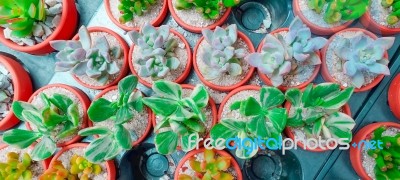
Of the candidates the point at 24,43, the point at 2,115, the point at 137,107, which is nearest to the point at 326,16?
the point at 137,107

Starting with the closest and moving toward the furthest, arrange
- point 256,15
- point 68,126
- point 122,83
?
point 122,83
point 68,126
point 256,15

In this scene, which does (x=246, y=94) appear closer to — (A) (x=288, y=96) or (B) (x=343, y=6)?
(A) (x=288, y=96)

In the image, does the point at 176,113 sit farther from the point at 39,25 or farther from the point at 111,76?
the point at 39,25

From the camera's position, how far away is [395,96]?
1.15m

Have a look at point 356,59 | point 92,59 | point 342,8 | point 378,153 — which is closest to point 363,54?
point 356,59

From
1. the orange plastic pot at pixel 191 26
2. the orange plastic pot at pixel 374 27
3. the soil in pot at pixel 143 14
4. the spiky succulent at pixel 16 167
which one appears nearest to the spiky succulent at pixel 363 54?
the orange plastic pot at pixel 374 27

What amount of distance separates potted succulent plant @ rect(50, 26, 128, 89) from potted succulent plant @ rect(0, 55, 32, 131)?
18 centimetres

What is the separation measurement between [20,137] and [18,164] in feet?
0.34

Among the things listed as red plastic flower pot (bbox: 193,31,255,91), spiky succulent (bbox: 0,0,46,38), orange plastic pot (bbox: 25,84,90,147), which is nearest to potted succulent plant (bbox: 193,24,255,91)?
red plastic flower pot (bbox: 193,31,255,91)

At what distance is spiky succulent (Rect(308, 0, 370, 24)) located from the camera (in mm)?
1092

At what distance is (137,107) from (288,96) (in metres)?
0.40

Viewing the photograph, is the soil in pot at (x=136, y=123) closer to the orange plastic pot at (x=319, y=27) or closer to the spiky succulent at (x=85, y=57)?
the spiky succulent at (x=85, y=57)

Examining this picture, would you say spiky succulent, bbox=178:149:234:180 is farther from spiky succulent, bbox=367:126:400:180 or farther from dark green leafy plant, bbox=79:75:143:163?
spiky succulent, bbox=367:126:400:180

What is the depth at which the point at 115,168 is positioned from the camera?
1.19 m
